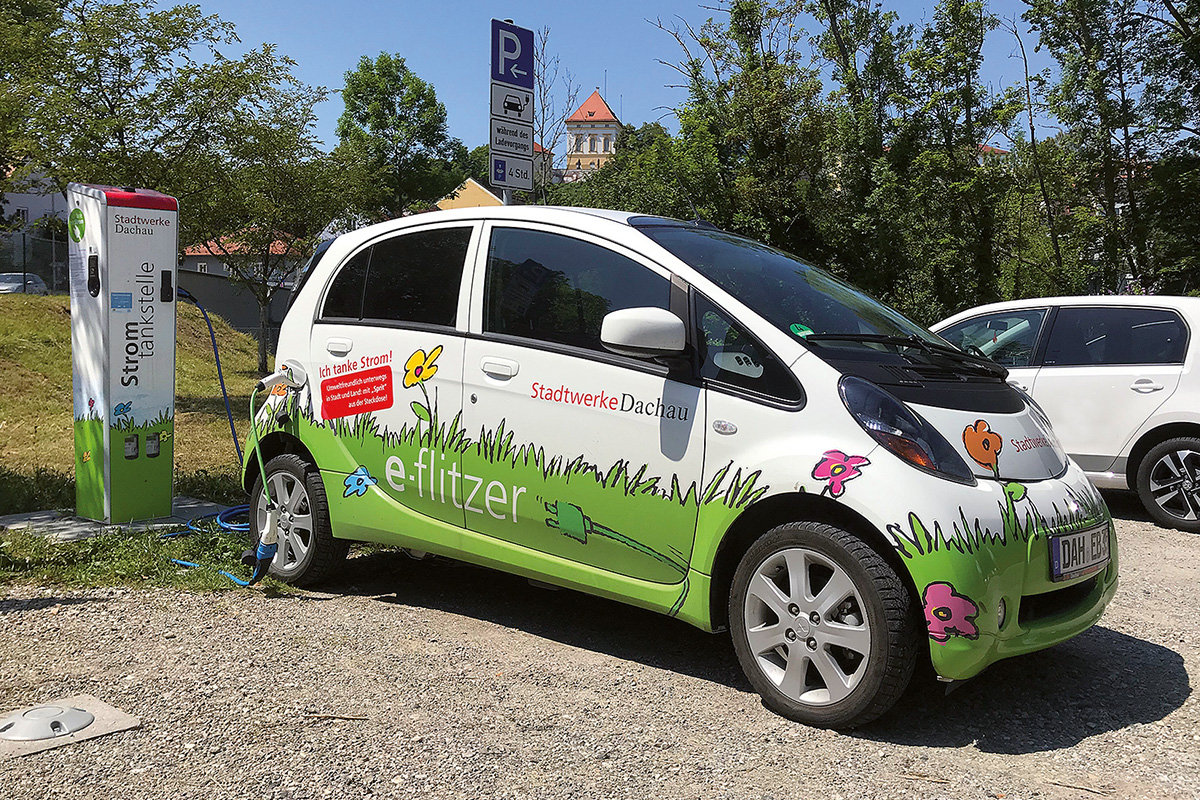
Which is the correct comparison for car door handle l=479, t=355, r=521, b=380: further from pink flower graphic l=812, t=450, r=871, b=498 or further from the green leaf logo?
the green leaf logo

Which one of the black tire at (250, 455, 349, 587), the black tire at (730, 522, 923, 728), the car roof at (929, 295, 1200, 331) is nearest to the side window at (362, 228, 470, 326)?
the black tire at (250, 455, 349, 587)

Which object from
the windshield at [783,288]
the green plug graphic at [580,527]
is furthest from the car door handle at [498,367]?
the windshield at [783,288]

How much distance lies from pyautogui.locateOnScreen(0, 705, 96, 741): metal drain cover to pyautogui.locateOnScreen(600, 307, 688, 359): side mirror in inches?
89.7

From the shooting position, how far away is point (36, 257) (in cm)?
2803

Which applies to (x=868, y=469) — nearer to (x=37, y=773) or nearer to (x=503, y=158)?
(x=37, y=773)

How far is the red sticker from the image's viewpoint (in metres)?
4.75

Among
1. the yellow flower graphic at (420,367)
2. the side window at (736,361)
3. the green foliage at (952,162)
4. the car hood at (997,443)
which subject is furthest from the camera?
the green foliage at (952,162)

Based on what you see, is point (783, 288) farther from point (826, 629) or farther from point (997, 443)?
point (826, 629)

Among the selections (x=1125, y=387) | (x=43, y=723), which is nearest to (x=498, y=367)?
(x=43, y=723)

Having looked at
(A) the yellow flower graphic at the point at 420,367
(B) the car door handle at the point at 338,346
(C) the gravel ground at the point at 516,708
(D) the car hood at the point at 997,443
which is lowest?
(C) the gravel ground at the point at 516,708

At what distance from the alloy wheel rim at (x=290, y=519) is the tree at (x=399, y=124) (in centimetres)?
4257

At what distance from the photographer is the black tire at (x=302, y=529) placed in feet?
16.4

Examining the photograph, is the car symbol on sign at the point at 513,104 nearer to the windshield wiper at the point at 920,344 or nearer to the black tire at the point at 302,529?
the black tire at the point at 302,529

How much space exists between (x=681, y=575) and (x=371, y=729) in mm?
1251
